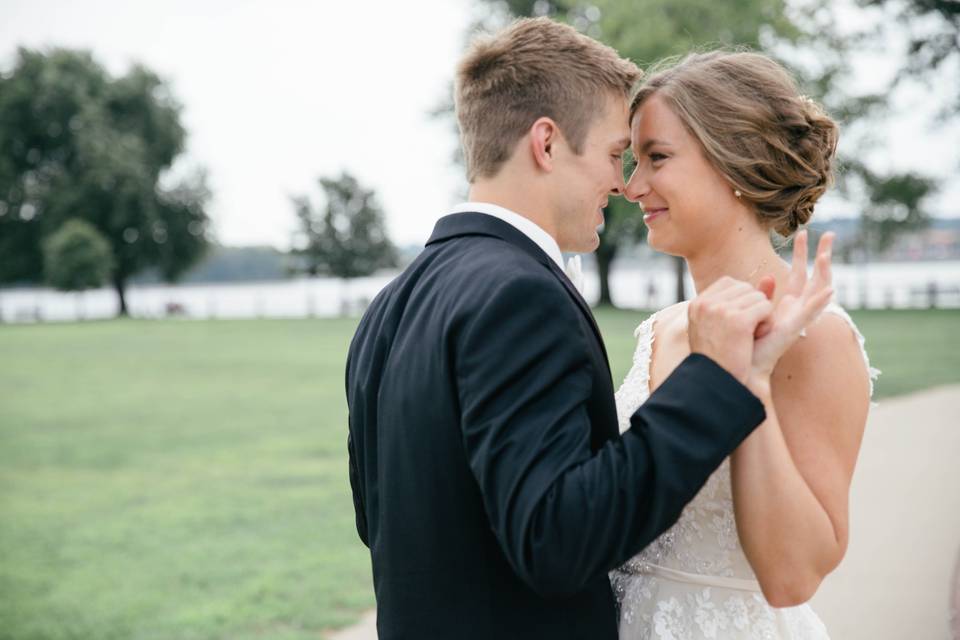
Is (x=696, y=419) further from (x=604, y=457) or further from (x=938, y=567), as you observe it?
(x=938, y=567)

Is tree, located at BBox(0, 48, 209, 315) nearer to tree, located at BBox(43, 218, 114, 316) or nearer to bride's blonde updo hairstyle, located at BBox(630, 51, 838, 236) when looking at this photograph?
tree, located at BBox(43, 218, 114, 316)

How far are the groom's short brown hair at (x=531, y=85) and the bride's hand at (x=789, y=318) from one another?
1.73 ft

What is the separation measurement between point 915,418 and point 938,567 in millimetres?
6037

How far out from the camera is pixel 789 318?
1682mm

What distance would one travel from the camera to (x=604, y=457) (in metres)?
1.46

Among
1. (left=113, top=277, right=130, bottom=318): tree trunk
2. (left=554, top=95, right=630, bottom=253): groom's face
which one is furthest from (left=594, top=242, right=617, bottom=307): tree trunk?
(left=554, top=95, right=630, bottom=253): groom's face

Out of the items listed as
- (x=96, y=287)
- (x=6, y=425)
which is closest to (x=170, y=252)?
(x=96, y=287)

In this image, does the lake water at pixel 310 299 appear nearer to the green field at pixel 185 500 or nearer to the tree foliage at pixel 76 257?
the tree foliage at pixel 76 257

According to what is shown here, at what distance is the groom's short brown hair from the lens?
1.82 m

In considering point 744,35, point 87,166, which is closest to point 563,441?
point 744,35

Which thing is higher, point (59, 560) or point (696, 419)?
point (696, 419)

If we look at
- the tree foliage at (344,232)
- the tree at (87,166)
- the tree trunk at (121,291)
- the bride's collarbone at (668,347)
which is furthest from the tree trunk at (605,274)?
the tree foliage at (344,232)

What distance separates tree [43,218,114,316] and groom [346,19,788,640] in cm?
5912

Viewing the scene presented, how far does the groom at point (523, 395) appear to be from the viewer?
1450 mm
